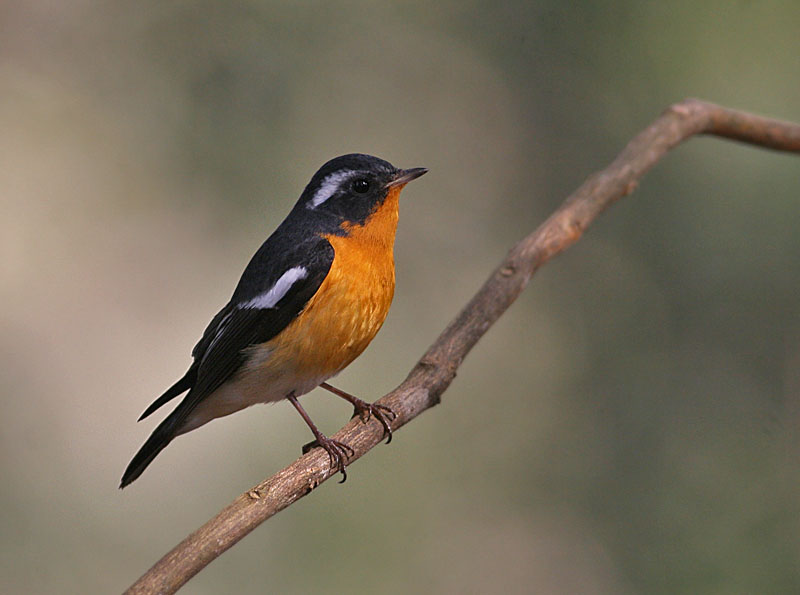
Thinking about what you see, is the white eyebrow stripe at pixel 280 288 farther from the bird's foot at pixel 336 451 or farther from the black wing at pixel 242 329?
the bird's foot at pixel 336 451

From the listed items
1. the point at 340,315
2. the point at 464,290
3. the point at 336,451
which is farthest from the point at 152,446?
the point at 464,290

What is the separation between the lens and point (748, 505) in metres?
5.23

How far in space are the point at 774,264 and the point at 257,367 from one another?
3.40m

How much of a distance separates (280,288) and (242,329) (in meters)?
0.23

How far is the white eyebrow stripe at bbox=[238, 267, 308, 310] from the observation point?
11.4 feet

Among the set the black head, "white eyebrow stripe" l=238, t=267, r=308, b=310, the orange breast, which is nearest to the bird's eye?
the black head

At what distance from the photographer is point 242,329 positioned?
358 cm

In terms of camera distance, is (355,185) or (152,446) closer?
(152,446)

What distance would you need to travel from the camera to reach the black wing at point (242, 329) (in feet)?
11.4

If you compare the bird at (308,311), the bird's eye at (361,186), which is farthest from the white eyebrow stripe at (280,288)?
the bird's eye at (361,186)

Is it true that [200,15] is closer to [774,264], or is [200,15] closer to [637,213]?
[637,213]

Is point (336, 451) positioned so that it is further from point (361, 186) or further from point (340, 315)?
point (361, 186)

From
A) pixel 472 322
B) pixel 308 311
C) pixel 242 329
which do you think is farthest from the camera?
pixel 472 322

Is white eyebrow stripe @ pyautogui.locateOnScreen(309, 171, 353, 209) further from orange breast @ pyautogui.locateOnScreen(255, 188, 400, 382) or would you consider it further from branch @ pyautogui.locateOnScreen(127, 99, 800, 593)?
branch @ pyautogui.locateOnScreen(127, 99, 800, 593)
